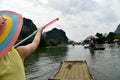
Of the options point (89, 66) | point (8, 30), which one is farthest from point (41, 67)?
point (8, 30)

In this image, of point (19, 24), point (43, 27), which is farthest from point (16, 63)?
point (43, 27)

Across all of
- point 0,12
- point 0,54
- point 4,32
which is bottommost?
point 0,54

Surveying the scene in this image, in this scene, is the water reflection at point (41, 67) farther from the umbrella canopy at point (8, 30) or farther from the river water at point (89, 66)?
the umbrella canopy at point (8, 30)

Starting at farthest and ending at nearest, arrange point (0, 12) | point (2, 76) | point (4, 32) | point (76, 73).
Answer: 1. point (76, 73)
2. point (0, 12)
3. point (4, 32)
4. point (2, 76)

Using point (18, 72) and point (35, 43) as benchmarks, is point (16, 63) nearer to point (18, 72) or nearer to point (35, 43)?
point (18, 72)

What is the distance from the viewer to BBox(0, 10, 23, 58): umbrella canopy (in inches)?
78.2

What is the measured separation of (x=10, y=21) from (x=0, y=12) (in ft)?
0.83

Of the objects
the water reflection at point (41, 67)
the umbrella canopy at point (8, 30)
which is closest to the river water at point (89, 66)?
the water reflection at point (41, 67)

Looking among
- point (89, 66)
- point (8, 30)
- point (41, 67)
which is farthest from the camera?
point (41, 67)

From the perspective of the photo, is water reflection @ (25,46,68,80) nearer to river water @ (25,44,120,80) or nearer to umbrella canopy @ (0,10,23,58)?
river water @ (25,44,120,80)

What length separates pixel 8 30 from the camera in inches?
82.1

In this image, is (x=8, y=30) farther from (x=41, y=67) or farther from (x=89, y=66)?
(x=41, y=67)

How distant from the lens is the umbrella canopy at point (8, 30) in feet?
6.51

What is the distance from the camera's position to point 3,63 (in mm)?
1956
